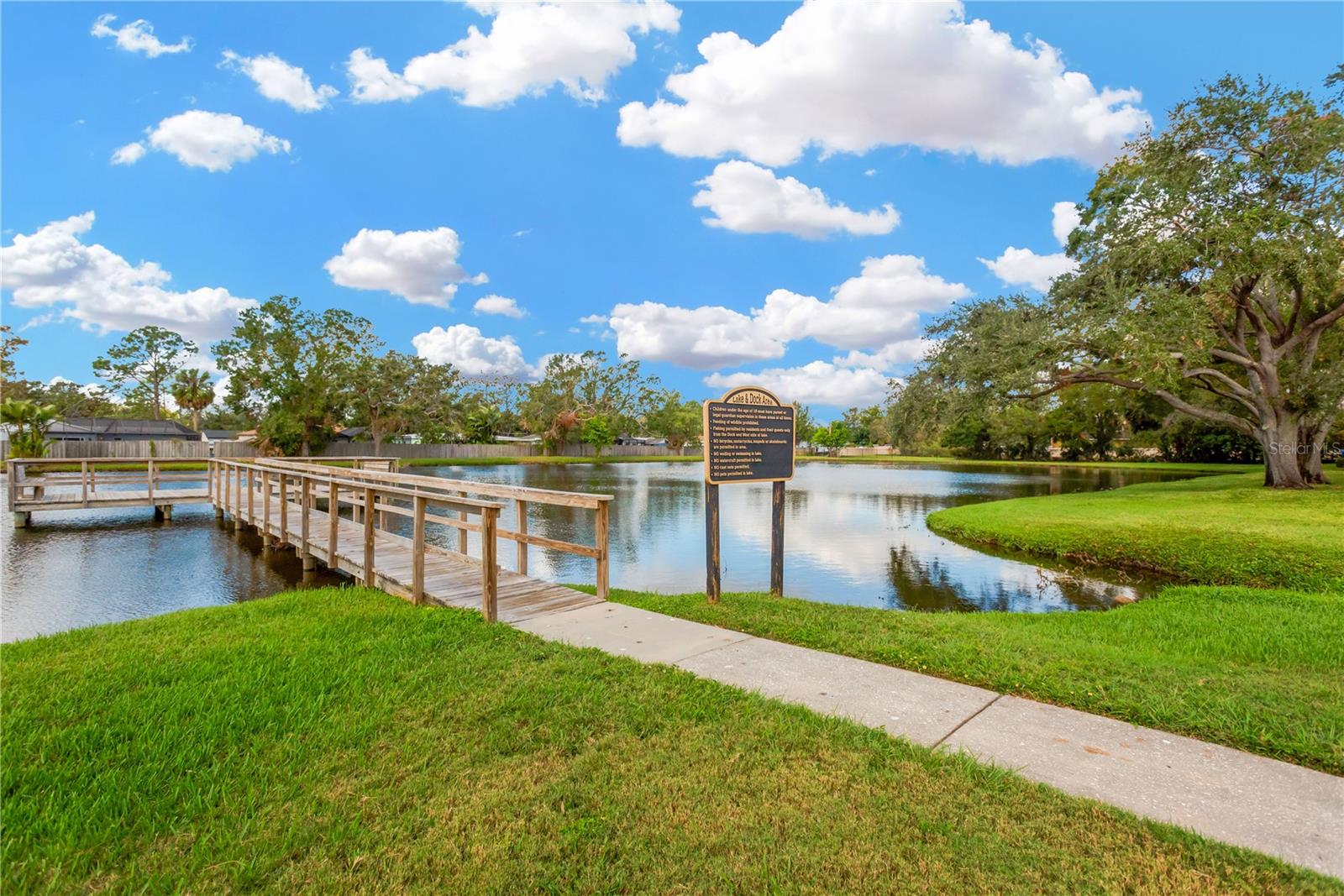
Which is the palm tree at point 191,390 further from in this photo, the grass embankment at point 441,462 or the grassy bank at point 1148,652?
the grassy bank at point 1148,652

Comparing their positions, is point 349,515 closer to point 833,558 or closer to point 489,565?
point 833,558

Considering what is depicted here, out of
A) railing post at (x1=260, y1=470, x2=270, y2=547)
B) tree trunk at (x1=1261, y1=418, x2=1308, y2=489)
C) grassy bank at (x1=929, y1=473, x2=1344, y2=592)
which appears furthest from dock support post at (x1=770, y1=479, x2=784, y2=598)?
tree trunk at (x1=1261, y1=418, x2=1308, y2=489)

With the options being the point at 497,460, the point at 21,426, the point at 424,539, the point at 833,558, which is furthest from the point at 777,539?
the point at 497,460

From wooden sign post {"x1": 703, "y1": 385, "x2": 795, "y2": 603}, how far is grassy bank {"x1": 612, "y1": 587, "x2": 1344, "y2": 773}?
67cm

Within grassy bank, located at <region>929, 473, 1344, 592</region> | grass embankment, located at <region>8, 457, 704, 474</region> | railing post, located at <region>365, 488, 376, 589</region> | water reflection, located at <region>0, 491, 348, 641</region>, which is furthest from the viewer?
grass embankment, located at <region>8, 457, 704, 474</region>

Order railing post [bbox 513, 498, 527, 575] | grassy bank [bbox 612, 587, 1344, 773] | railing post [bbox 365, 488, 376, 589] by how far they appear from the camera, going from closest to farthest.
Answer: grassy bank [bbox 612, 587, 1344, 773] < railing post [bbox 365, 488, 376, 589] < railing post [bbox 513, 498, 527, 575]

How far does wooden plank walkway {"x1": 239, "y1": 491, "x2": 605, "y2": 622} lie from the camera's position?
6.37m

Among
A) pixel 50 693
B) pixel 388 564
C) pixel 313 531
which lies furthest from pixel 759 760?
pixel 313 531

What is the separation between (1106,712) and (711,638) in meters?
2.73

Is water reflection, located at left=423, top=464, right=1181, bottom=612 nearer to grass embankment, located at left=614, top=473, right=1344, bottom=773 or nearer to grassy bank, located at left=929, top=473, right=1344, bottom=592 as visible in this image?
grassy bank, located at left=929, top=473, right=1344, bottom=592

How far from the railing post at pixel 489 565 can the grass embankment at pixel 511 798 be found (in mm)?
1478

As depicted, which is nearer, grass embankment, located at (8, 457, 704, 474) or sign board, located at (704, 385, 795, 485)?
sign board, located at (704, 385, 795, 485)

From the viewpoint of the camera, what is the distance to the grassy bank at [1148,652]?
12.2 ft

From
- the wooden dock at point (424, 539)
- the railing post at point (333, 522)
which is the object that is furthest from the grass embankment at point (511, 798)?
the railing post at point (333, 522)
